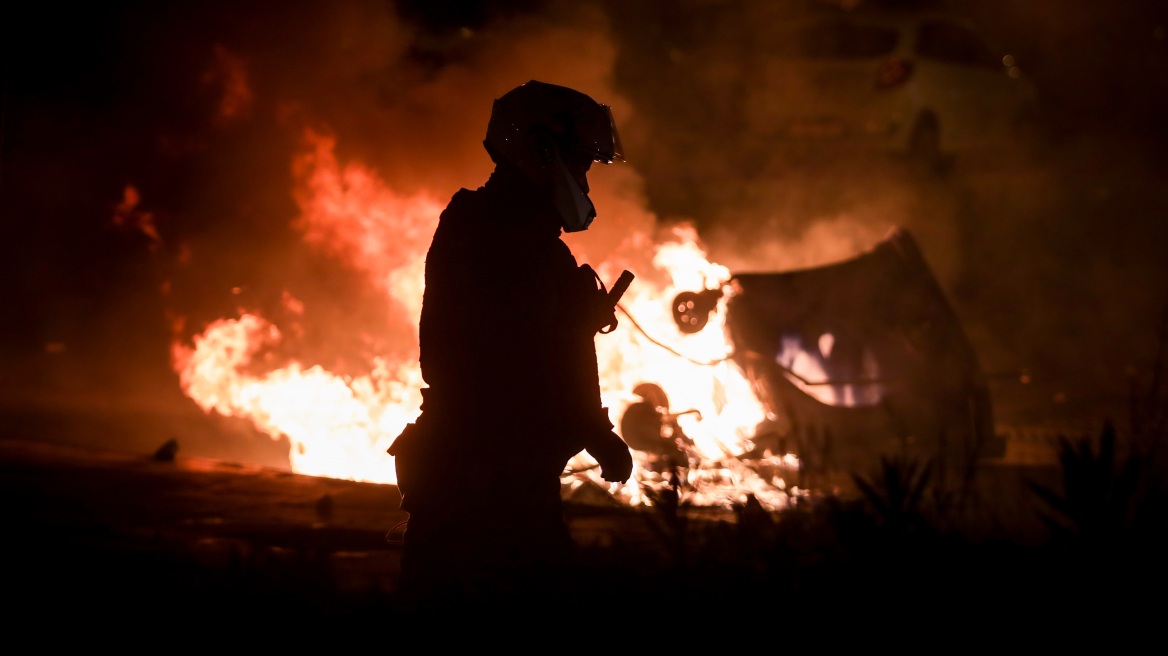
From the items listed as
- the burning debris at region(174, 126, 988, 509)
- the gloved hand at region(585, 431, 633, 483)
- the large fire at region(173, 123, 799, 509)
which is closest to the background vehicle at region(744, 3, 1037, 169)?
the large fire at region(173, 123, 799, 509)

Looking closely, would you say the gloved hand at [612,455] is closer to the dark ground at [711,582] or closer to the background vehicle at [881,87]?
the dark ground at [711,582]

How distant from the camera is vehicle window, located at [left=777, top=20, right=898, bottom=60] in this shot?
13227 mm

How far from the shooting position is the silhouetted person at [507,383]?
2896mm

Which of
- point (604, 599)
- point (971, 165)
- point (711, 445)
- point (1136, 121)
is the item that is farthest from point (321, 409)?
point (1136, 121)

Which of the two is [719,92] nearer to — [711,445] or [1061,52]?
[1061,52]

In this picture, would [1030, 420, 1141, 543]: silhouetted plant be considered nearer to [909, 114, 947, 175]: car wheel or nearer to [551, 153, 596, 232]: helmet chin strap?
[551, 153, 596, 232]: helmet chin strap

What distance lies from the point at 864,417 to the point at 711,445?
1.01 m

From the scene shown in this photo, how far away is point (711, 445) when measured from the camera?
743 cm

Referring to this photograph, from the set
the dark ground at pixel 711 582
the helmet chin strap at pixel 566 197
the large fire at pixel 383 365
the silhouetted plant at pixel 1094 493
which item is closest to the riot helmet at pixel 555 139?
the helmet chin strap at pixel 566 197

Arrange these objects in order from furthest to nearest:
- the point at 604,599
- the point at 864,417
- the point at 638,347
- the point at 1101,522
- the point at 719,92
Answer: the point at 719,92 → the point at 638,347 → the point at 864,417 → the point at 1101,522 → the point at 604,599

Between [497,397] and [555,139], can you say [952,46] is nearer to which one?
[555,139]

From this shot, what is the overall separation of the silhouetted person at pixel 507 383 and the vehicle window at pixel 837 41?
1083cm

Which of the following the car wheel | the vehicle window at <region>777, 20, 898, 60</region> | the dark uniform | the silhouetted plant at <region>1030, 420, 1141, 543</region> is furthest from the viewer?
the car wheel

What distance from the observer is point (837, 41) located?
1331 centimetres
